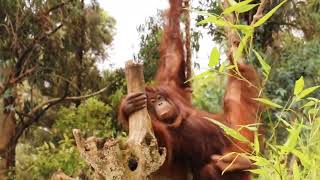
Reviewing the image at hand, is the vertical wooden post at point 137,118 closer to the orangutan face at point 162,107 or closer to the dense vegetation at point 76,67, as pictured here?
the orangutan face at point 162,107

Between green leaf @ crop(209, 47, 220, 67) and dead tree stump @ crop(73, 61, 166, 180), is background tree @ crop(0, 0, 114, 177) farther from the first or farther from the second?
green leaf @ crop(209, 47, 220, 67)

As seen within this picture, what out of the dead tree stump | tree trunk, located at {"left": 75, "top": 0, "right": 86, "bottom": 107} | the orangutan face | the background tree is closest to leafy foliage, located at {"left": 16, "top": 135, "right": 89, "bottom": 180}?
the background tree

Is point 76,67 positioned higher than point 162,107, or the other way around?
point 76,67

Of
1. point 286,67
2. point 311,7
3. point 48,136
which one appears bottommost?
point 48,136

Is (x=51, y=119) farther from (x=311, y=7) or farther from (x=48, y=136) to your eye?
(x=311, y=7)

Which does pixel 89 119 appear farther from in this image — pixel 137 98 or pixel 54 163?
pixel 137 98

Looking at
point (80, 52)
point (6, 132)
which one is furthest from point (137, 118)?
point (6, 132)

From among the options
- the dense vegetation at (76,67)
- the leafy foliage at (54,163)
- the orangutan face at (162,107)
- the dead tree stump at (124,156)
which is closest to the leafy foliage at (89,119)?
the dense vegetation at (76,67)

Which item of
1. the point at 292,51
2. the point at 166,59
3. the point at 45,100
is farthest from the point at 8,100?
the point at 166,59

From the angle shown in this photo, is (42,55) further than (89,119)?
Yes

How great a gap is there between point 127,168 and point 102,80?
674 cm

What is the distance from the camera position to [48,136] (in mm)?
9133

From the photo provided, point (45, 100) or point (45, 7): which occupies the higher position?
point (45, 7)

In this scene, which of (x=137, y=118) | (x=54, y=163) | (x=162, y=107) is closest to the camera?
(x=137, y=118)
